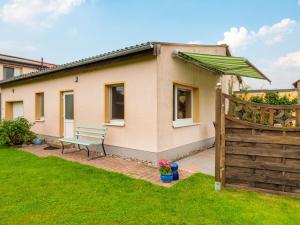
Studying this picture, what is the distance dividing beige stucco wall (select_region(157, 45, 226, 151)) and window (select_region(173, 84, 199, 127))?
29 cm

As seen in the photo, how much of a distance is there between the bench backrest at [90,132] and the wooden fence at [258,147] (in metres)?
5.15

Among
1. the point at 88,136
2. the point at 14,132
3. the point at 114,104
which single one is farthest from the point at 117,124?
the point at 14,132

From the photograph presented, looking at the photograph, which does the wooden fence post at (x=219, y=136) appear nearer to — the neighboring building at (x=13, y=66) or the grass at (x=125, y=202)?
the grass at (x=125, y=202)

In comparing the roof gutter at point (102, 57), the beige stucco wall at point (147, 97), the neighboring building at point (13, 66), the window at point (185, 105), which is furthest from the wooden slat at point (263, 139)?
the neighboring building at point (13, 66)

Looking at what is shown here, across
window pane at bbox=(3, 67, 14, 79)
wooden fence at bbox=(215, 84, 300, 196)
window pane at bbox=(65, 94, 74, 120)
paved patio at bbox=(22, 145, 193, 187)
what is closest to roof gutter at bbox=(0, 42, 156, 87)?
window pane at bbox=(65, 94, 74, 120)

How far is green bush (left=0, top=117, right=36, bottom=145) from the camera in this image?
11.6 m

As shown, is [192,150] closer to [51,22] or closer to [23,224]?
[23,224]

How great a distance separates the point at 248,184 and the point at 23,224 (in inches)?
187

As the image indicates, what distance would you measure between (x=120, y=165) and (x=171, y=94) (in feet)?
10.5

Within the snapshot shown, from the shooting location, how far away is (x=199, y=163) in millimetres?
7988

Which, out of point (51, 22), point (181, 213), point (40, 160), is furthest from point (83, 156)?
point (51, 22)

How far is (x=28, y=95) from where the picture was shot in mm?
14086

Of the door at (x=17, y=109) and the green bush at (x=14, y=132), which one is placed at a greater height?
the door at (x=17, y=109)

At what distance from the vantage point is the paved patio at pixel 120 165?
654cm
